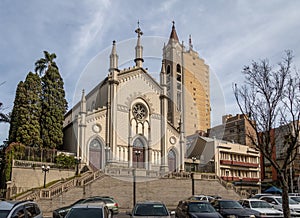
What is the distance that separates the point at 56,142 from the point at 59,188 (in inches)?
416

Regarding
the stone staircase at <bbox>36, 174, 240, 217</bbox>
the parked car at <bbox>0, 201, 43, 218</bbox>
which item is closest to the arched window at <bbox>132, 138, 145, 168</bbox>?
the stone staircase at <bbox>36, 174, 240, 217</bbox>

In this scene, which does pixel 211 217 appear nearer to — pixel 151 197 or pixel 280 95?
pixel 280 95

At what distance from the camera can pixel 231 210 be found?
18.0m

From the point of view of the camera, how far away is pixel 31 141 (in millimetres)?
35312

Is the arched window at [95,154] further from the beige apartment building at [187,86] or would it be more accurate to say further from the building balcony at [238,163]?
the beige apartment building at [187,86]

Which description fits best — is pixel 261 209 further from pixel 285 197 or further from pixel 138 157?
pixel 138 157

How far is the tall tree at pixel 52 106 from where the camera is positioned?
123 feet

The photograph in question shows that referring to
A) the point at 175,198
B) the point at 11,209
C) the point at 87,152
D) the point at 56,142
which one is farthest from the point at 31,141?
the point at 11,209

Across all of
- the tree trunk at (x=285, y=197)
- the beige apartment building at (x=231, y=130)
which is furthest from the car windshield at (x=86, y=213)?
the beige apartment building at (x=231, y=130)

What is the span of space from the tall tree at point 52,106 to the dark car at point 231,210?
23898mm

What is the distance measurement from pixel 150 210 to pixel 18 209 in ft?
20.3

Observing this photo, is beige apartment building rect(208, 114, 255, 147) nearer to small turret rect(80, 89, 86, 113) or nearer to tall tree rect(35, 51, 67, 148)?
small turret rect(80, 89, 86, 113)

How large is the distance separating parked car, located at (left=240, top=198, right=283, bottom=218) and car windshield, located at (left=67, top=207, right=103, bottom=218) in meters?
10.4

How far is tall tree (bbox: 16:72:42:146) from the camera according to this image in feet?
115
